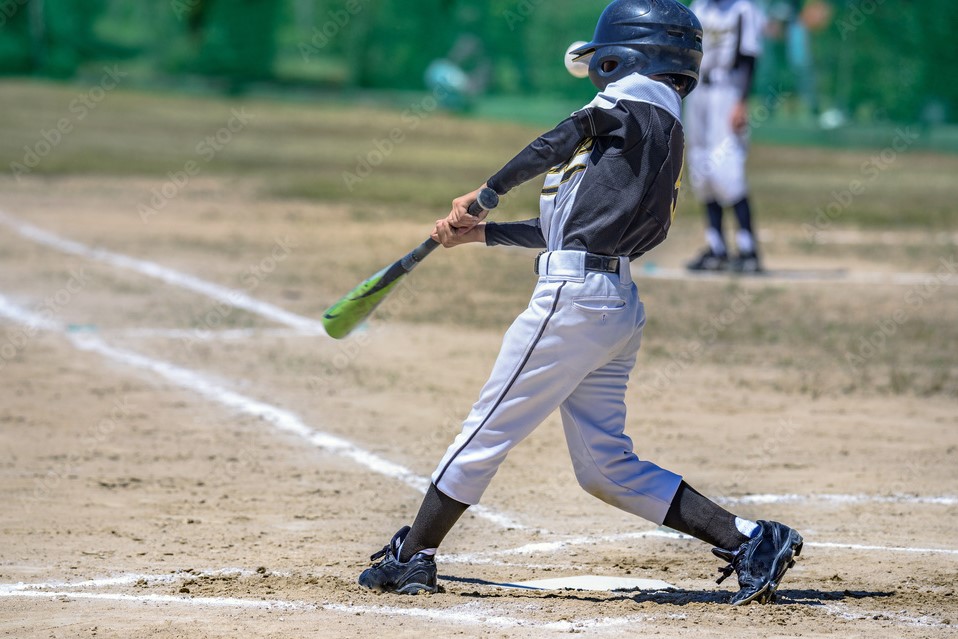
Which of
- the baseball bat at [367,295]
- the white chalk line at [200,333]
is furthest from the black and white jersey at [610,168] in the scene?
the white chalk line at [200,333]

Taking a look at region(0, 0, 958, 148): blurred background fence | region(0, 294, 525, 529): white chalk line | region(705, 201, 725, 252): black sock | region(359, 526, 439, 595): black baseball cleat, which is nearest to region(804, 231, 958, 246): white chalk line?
region(705, 201, 725, 252): black sock

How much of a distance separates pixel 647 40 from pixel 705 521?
1.40 metres

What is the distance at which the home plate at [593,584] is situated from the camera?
13.4ft

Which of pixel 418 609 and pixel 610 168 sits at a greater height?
pixel 610 168

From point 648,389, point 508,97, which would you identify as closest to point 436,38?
point 508,97

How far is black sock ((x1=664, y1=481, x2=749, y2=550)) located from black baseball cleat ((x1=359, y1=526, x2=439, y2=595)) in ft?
2.36

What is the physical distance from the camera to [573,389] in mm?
3842

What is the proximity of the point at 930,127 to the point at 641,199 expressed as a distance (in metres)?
23.9

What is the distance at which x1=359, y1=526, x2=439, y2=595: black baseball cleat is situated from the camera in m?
3.91

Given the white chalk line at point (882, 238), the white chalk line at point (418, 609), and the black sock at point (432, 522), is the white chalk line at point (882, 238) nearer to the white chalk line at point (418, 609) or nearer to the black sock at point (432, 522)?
the white chalk line at point (418, 609)

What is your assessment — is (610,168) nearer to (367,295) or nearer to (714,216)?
(367,295)

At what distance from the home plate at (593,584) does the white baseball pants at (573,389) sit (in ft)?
0.92

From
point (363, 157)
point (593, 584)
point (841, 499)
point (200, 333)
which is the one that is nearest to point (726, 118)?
point (200, 333)

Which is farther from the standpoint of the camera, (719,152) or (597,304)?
(719,152)
